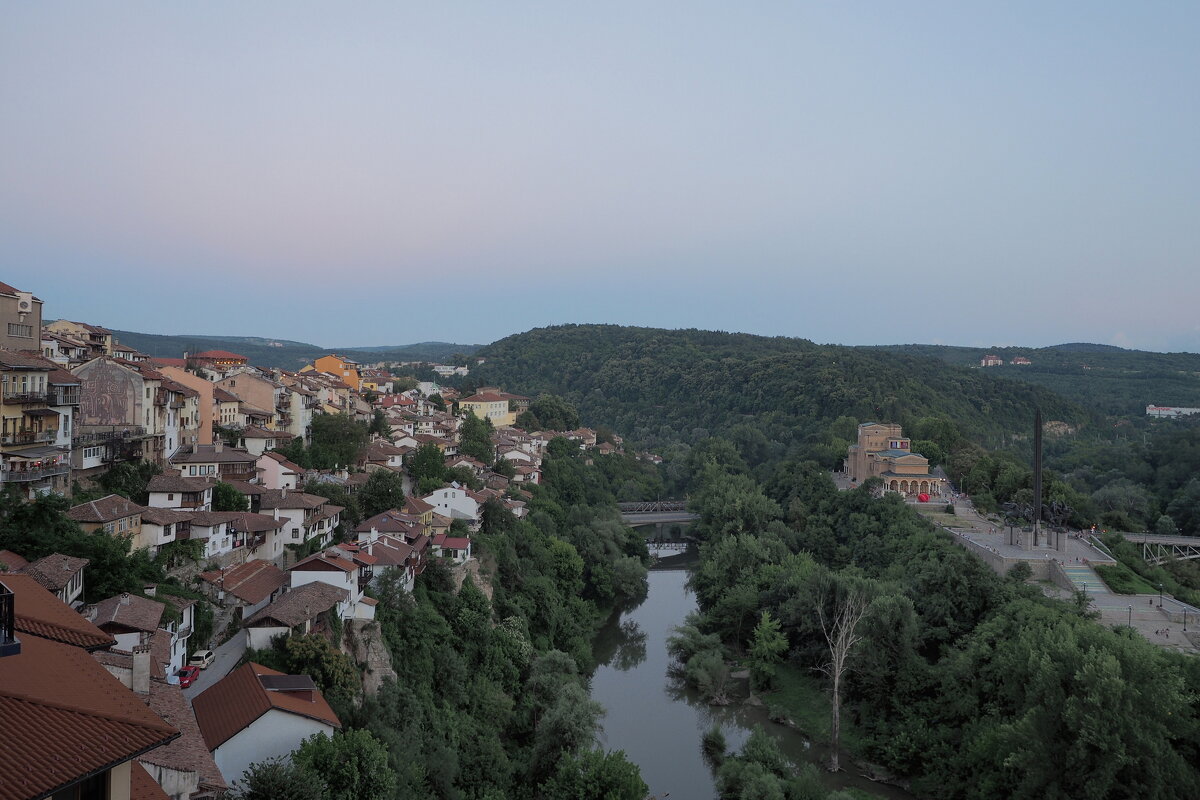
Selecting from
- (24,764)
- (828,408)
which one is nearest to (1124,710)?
(24,764)

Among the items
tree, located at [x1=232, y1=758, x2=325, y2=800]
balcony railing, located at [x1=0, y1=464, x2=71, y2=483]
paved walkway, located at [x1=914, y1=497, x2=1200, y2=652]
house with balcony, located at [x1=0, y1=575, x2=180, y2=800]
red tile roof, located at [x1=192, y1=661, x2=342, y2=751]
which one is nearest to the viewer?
house with balcony, located at [x1=0, y1=575, x2=180, y2=800]

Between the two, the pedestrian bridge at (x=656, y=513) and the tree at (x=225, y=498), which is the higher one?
the tree at (x=225, y=498)

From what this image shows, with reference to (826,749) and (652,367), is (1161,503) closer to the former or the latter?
(826,749)

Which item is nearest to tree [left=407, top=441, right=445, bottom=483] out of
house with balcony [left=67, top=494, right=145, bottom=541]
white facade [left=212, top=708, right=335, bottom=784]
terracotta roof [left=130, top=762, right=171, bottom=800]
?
house with balcony [left=67, top=494, right=145, bottom=541]

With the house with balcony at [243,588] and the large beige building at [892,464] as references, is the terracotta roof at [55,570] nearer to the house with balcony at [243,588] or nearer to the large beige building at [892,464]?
the house with balcony at [243,588]

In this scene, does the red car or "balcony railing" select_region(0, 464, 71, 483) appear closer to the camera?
the red car

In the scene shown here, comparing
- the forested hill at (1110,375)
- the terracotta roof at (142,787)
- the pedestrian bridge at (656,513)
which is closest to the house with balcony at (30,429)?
the terracotta roof at (142,787)

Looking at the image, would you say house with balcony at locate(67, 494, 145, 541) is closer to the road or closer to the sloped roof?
the road
